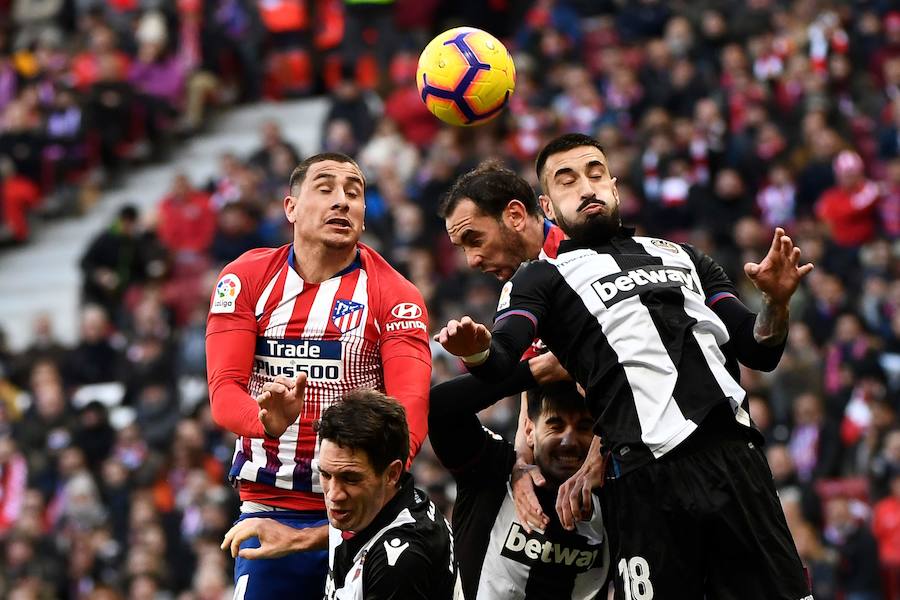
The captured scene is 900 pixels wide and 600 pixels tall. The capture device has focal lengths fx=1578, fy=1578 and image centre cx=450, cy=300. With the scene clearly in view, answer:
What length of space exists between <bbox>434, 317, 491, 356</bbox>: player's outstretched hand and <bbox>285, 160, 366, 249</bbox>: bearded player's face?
45.1 inches

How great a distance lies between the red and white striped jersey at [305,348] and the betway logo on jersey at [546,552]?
0.91m

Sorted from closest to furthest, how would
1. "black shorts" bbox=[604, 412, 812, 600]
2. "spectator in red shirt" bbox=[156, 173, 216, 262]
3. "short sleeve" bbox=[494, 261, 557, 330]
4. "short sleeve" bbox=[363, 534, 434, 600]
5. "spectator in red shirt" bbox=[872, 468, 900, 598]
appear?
1. "short sleeve" bbox=[363, 534, 434, 600]
2. "black shorts" bbox=[604, 412, 812, 600]
3. "short sleeve" bbox=[494, 261, 557, 330]
4. "spectator in red shirt" bbox=[872, 468, 900, 598]
5. "spectator in red shirt" bbox=[156, 173, 216, 262]

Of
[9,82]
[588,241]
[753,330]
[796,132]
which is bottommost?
[753,330]

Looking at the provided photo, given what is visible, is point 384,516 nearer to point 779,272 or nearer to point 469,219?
point 469,219

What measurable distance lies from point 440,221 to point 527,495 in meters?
10.5

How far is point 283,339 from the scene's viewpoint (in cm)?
695

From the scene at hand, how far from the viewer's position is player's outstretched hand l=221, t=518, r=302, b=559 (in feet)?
22.3

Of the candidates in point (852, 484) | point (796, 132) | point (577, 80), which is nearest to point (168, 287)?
point (577, 80)

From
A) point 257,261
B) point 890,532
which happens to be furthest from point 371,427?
point 890,532

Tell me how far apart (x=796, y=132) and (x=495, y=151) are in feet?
11.2

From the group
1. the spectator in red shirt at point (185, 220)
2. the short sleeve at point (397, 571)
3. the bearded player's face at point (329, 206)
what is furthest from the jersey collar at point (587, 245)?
the spectator in red shirt at point (185, 220)

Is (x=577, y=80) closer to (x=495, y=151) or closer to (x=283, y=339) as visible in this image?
(x=495, y=151)

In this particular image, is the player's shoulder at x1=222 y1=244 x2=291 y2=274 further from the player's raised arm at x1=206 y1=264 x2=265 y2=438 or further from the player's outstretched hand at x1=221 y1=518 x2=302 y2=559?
the player's outstretched hand at x1=221 y1=518 x2=302 y2=559

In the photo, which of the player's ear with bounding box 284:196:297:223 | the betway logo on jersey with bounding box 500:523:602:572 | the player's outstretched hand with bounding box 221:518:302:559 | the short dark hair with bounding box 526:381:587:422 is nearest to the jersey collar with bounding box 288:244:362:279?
the player's ear with bounding box 284:196:297:223
